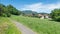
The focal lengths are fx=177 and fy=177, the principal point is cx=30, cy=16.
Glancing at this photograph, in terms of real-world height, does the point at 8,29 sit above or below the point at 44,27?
above

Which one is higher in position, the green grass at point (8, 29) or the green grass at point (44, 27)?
the green grass at point (8, 29)

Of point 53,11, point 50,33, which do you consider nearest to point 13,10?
point 53,11

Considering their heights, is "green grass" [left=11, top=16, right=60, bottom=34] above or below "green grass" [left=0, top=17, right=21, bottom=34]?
below

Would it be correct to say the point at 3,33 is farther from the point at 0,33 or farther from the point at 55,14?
the point at 55,14

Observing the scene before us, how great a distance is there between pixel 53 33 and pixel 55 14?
47672 millimetres

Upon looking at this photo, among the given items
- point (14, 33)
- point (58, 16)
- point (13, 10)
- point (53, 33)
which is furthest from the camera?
point (13, 10)

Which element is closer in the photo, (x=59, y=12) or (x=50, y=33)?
(x=50, y=33)

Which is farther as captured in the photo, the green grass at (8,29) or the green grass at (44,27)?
the green grass at (44,27)

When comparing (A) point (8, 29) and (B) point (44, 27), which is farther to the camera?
(B) point (44, 27)

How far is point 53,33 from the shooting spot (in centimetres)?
2119

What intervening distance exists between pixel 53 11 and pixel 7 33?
51.3 metres

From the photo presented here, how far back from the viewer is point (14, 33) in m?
19.2

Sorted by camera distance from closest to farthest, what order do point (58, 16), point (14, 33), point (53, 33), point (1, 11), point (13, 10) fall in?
point (14, 33), point (53, 33), point (58, 16), point (1, 11), point (13, 10)

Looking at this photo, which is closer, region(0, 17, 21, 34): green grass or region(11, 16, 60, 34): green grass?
region(0, 17, 21, 34): green grass
